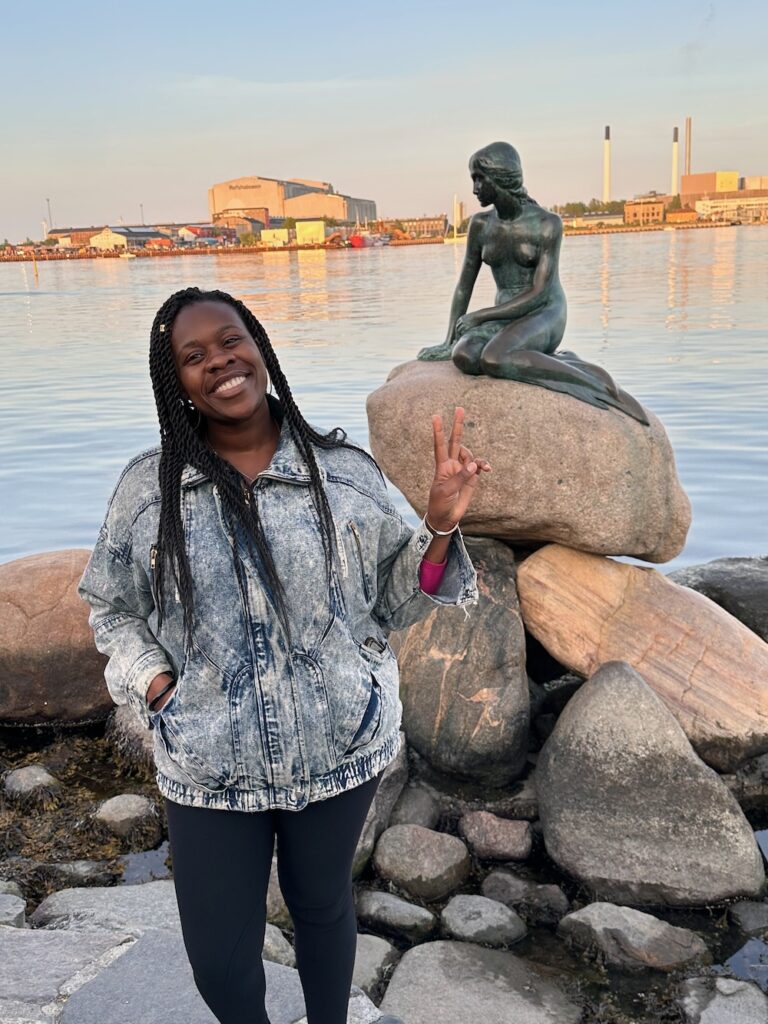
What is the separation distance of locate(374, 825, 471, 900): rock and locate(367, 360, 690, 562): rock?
5.76 feet

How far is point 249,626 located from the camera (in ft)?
7.28

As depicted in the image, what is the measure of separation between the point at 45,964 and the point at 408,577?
2.01m

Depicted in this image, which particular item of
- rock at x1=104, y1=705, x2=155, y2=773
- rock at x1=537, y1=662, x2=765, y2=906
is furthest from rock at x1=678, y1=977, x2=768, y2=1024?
rock at x1=104, y1=705, x2=155, y2=773

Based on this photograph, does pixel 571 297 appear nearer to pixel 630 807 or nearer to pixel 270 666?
pixel 630 807

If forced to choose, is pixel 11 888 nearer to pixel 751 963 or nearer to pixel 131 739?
pixel 131 739

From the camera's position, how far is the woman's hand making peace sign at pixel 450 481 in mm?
2330

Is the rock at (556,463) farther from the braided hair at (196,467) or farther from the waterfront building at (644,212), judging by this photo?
the waterfront building at (644,212)

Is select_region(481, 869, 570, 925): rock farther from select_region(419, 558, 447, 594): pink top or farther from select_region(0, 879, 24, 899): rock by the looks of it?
select_region(419, 558, 447, 594): pink top

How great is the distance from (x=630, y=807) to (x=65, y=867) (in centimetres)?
262

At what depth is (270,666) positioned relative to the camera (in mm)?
2213

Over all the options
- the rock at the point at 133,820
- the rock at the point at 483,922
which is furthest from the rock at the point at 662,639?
the rock at the point at 133,820

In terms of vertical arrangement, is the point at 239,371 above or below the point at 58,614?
above

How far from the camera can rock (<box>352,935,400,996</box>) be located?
375 cm

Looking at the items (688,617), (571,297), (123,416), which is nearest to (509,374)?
(688,617)
